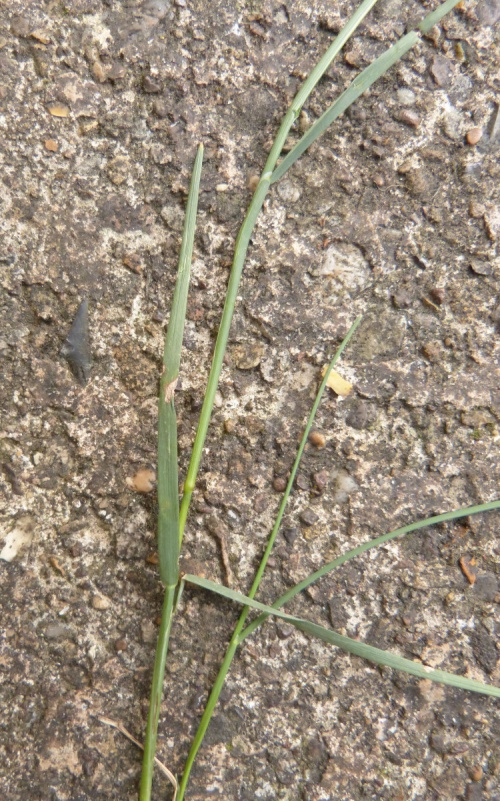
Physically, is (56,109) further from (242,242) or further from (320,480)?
(320,480)

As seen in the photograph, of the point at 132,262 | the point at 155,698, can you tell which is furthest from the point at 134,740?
the point at 132,262

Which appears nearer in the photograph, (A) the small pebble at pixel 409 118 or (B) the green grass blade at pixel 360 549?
(B) the green grass blade at pixel 360 549

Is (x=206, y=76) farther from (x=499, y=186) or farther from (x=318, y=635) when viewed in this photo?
(x=318, y=635)

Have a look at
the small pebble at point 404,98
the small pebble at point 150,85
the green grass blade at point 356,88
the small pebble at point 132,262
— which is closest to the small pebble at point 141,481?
the small pebble at point 132,262

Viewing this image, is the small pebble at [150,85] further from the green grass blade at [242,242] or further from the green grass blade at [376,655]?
the green grass blade at [376,655]

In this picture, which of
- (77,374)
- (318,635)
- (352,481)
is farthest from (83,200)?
(318,635)

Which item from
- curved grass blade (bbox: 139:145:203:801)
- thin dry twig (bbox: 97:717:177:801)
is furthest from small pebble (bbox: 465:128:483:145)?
thin dry twig (bbox: 97:717:177:801)

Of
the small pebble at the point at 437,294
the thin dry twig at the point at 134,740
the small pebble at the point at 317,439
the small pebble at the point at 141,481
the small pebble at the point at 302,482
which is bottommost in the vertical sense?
the thin dry twig at the point at 134,740
